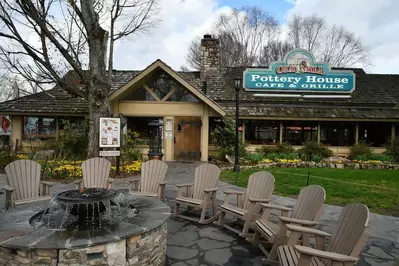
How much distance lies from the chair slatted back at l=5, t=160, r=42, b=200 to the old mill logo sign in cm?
1211

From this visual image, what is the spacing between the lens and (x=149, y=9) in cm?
1147

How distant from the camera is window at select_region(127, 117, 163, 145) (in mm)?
13266

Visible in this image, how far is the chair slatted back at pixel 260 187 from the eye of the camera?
4.59m

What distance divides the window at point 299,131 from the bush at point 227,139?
3298 mm

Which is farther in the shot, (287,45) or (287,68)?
(287,45)

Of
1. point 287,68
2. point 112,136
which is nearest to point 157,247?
point 112,136

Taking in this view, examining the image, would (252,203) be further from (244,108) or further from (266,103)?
(266,103)

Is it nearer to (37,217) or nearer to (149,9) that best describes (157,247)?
(37,217)

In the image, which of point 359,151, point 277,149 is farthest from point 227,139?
point 359,151

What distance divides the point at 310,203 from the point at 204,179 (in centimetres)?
225

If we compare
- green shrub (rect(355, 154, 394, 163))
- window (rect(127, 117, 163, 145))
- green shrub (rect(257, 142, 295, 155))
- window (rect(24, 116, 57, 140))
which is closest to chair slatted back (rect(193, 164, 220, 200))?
window (rect(127, 117, 163, 145))

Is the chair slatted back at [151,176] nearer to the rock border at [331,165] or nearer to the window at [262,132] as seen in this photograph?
the rock border at [331,165]

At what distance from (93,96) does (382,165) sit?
38.3 feet

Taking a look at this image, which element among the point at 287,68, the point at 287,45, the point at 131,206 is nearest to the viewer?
the point at 131,206
